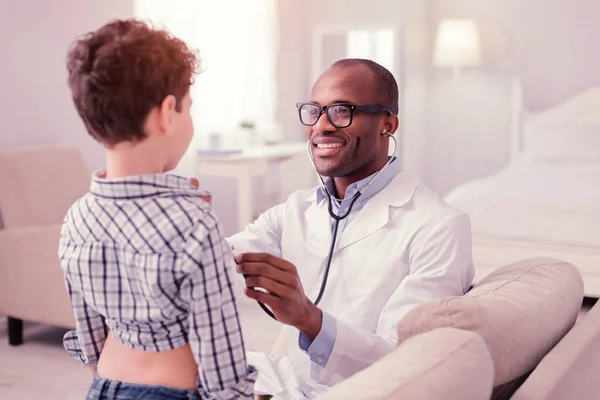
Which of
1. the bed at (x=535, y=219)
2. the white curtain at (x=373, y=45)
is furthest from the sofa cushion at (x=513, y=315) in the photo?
the white curtain at (x=373, y=45)

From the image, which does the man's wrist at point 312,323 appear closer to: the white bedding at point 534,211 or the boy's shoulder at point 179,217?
the boy's shoulder at point 179,217

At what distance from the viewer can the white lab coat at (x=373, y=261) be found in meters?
1.55

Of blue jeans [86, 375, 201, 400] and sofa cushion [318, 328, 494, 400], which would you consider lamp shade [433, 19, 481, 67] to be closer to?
sofa cushion [318, 328, 494, 400]

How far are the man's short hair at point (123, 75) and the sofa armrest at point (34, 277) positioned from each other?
262 centimetres

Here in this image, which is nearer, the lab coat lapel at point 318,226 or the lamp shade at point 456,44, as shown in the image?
the lab coat lapel at point 318,226

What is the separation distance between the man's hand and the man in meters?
0.19

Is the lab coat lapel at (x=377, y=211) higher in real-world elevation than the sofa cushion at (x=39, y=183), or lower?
higher

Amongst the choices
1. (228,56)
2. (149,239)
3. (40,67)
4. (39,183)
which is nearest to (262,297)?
(149,239)

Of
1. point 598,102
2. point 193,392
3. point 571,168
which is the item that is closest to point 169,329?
point 193,392

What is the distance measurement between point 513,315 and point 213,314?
1.62ft

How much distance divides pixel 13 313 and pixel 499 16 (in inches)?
166

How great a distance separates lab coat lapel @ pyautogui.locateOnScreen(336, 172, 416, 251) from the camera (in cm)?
172

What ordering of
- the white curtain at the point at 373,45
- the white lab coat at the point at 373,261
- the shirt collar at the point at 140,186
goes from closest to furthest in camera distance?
1. the shirt collar at the point at 140,186
2. the white lab coat at the point at 373,261
3. the white curtain at the point at 373,45

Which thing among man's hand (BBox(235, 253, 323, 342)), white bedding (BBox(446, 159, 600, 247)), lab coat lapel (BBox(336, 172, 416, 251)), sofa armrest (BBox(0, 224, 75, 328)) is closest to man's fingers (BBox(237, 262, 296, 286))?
man's hand (BBox(235, 253, 323, 342))
